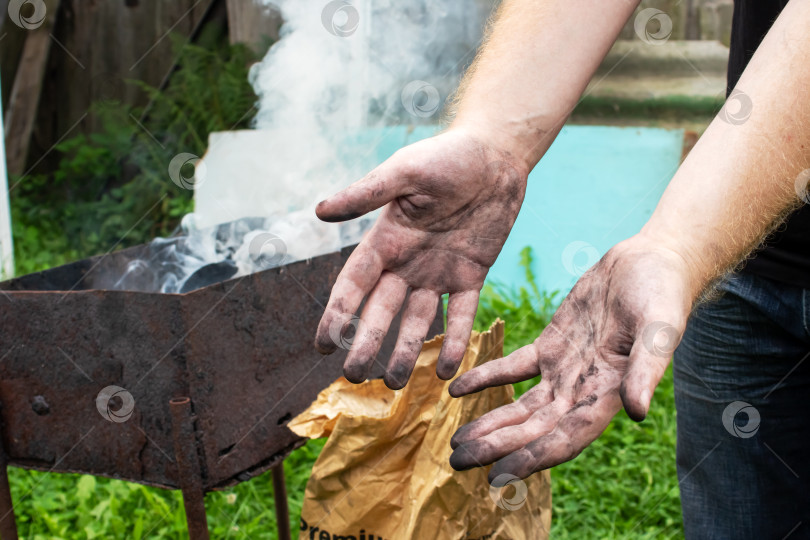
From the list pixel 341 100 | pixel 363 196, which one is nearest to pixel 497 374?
pixel 363 196

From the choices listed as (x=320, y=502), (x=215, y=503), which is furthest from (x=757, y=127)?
(x=215, y=503)

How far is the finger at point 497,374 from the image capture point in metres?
1.30

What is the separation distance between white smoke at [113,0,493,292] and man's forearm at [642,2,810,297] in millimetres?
3196

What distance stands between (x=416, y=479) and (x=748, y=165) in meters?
1.01

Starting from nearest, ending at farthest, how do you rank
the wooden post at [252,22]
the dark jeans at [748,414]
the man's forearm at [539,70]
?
the man's forearm at [539,70], the dark jeans at [748,414], the wooden post at [252,22]

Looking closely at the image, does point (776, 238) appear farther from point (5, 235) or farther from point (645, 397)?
point (5, 235)

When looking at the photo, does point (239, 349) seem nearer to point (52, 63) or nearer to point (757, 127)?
point (757, 127)

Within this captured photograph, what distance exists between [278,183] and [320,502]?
122 inches

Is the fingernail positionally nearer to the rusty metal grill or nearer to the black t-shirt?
the black t-shirt

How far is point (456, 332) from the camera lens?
1416 millimetres

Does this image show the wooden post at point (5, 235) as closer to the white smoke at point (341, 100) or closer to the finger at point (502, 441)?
the white smoke at point (341, 100)

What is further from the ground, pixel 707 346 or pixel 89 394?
pixel 707 346

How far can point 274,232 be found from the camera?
273 centimetres

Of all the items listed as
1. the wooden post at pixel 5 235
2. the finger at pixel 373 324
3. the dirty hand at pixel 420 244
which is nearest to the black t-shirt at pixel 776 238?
the dirty hand at pixel 420 244
